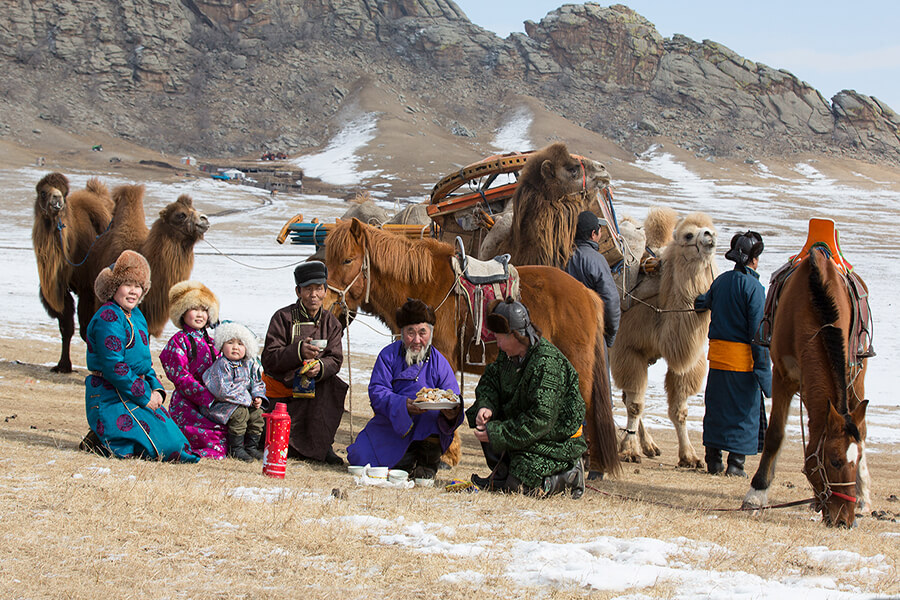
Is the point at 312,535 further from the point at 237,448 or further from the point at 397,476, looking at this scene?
the point at 237,448

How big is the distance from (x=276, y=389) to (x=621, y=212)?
2813cm

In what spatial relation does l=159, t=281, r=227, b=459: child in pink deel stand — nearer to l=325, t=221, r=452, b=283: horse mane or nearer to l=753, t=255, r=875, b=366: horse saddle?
l=325, t=221, r=452, b=283: horse mane

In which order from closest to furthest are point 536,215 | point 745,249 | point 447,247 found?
point 447,247
point 745,249
point 536,215

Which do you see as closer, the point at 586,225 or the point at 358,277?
the point at 358,277

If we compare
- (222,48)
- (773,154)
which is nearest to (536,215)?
(773,154)

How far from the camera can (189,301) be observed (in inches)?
241

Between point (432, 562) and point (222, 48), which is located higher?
point (222, 48)

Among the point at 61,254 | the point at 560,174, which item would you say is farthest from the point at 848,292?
the point at 61,254

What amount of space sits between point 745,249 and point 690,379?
168 cm

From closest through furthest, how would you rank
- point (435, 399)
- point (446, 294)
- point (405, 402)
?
point (435, 399)
point (405, 402)
point (446, 294)

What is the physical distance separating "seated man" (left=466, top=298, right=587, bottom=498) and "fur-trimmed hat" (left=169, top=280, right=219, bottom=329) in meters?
2.10

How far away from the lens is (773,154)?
98125mm

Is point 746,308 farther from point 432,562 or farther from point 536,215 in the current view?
point 432,562

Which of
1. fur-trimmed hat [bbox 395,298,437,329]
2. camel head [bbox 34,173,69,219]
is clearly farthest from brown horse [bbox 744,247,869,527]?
camel head [bbox 34,173,69,219]
